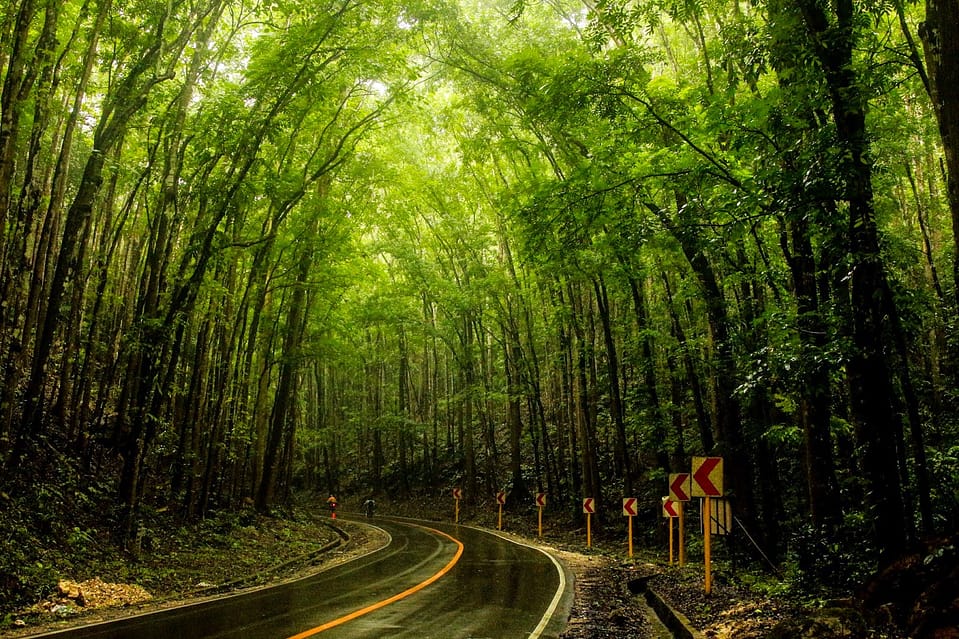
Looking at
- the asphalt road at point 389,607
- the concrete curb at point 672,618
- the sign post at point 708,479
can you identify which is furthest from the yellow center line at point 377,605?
the sign post at point 708,479

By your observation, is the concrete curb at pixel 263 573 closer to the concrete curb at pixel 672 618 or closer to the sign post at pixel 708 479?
the concrete curb at pixel 672 618

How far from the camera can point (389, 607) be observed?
27.1 feet

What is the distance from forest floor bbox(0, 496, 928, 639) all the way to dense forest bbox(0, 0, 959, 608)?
3.54 ft

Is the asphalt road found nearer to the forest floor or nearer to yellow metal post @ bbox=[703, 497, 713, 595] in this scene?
the forest floor

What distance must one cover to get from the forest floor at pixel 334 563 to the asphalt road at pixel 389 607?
1.90ft

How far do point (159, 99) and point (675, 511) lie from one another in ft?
46.4

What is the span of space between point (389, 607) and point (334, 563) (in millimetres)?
6572

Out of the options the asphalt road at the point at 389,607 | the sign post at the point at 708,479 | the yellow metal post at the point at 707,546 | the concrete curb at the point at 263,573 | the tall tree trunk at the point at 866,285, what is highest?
the tall tree trunk at the point at 866,285

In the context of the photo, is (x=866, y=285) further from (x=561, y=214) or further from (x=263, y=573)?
(x=263, y=573)

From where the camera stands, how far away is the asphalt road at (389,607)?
21.8ft

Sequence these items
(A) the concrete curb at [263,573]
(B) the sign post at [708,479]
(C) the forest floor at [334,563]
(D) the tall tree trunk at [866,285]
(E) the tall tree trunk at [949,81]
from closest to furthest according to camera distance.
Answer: (E) the tall tree trunk at [949,81]
(C) the forest floor at [334,563]
(D) the tall tree trunk at [866,285]
(B) the sign post at [708,479]
(A) the concrete curb at [263,573]

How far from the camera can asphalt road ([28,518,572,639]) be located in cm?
664

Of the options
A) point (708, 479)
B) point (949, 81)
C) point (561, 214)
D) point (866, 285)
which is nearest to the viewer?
point (949, 81)

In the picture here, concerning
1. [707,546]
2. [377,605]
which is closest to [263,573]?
[377,605]
